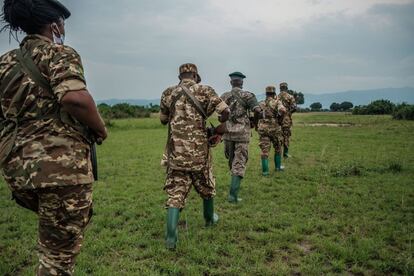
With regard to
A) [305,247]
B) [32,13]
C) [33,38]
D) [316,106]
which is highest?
[316,106]

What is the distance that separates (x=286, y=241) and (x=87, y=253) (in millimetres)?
2864

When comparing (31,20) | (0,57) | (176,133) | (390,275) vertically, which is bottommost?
(390,275)

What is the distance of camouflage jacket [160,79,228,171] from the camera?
5508 millimetres

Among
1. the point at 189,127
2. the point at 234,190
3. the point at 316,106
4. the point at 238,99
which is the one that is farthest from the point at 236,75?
the point at 316,106

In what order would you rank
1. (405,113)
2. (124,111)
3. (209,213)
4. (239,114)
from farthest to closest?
(124,111) < (405,113) < (239,114) < (209,213)

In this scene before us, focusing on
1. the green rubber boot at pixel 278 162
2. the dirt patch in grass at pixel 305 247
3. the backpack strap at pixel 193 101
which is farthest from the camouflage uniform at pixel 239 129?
the green rubber boot at pixel 278 162

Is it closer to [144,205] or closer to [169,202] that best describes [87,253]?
[169,202]

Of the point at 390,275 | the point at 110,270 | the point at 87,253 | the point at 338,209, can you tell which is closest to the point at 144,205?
the point at 87,253

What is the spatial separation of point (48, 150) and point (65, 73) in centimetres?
56

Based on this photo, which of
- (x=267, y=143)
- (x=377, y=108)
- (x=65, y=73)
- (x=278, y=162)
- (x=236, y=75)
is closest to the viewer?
(x=65, y=73)

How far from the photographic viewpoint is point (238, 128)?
26.8 feet

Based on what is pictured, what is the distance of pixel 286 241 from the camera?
19.2 ft

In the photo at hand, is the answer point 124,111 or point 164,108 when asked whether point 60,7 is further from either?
point 124,111

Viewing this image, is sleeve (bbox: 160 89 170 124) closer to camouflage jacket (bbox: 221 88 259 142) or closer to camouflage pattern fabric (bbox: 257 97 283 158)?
camouflage jacket (bbox: 221 88 259 142)
